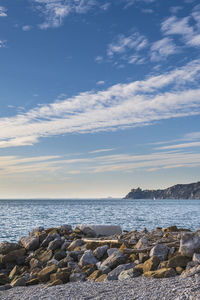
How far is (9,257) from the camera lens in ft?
44.3

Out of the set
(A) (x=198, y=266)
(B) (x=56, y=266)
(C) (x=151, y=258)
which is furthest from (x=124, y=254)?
(A) (x=198, y=266)

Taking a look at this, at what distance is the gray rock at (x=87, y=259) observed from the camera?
11008 millimetres

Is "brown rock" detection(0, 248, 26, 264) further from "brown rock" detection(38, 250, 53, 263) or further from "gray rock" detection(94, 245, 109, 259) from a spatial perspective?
"gray rock" detection(94, 245, 109, 259)

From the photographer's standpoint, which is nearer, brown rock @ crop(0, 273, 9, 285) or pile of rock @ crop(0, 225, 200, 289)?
pile of rock @ crop(0, 225, 200, 289)

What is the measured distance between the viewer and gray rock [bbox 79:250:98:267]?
11.0 m

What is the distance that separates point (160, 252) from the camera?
9.95 metres

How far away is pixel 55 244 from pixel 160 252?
4.98 meters

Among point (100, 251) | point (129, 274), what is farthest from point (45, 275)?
point (129, 274)

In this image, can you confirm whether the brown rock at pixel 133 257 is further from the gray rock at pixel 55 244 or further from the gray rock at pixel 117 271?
the gray rock at pixel 55 244

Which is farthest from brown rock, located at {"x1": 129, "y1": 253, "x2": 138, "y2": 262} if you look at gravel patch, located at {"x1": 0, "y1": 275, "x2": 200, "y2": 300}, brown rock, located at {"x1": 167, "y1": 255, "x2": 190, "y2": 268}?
gravel patch, located at {"x1": 0, "y1": 275, "x2": 200, "y2": 300}

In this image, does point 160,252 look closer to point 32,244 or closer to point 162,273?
point 162,273

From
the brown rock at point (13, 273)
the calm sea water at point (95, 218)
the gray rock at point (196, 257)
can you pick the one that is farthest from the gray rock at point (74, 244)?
the calm sea water at point (95, 218)

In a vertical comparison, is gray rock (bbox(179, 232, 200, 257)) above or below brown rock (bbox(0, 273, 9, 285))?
above

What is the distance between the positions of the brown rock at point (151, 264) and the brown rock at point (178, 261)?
34 centimetres
